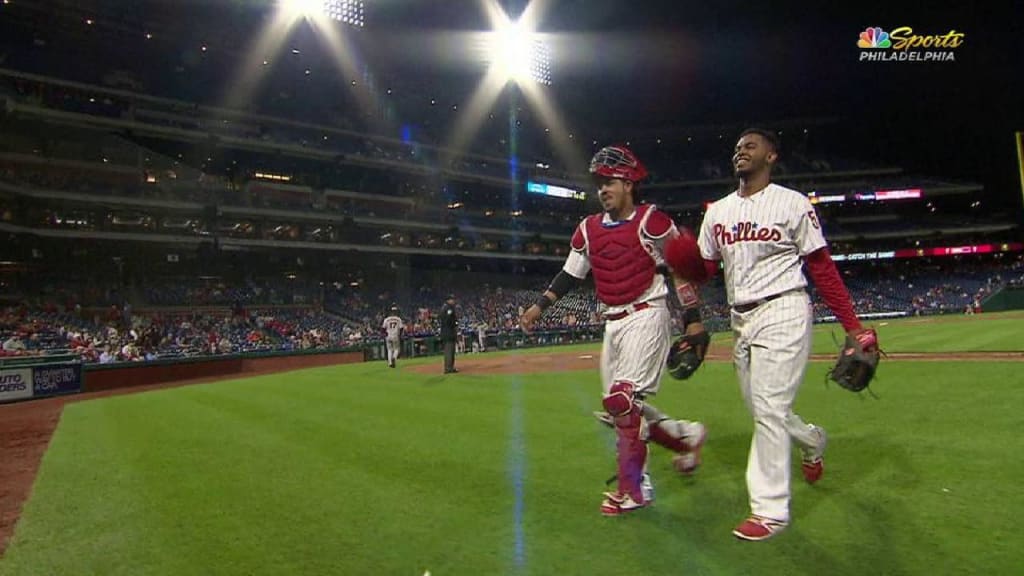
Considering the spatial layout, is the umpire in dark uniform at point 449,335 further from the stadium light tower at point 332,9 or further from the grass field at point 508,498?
the stadium light tower at point 332,9

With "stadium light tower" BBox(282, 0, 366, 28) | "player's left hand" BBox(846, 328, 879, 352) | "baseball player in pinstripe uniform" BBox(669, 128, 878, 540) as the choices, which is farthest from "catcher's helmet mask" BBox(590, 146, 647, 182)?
"stadium light tower" BBox(282, 0, 366, 28)

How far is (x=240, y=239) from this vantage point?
33812 millimetres

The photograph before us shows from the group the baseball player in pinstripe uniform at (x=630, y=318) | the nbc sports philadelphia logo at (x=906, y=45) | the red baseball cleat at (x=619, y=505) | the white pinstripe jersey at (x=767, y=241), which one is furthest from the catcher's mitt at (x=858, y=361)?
the nbc sports philadelphia logo at (x=906, y=45)

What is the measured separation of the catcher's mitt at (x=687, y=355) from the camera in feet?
12.3

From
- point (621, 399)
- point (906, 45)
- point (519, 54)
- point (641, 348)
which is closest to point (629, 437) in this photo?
point (621, 399)

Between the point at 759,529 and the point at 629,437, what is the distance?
887 mm

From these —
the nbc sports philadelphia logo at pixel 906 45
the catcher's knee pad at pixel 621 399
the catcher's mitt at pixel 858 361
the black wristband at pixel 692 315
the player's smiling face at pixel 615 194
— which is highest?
the nbc sports philadelphia logo at pixel 906 45

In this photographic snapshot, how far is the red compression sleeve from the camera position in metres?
3.25

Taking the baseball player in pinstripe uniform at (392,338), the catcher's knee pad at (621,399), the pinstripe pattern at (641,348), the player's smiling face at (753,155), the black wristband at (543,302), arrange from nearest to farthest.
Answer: the player's smiling face at (753,155) < the catcher's knee pad at (621,399) < the pinstripe pattern at (641,348) < the black wristband at (543,302) < the baseball player in pinstripe uniform at (392,338)

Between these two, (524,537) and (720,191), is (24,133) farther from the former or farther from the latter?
(720,191)

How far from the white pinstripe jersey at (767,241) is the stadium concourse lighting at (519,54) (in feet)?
111

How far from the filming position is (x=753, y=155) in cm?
352

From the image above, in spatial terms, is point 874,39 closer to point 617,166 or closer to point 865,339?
point 617,166

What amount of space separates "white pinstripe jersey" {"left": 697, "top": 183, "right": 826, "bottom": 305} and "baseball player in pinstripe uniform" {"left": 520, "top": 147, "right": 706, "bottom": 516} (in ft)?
1.36
